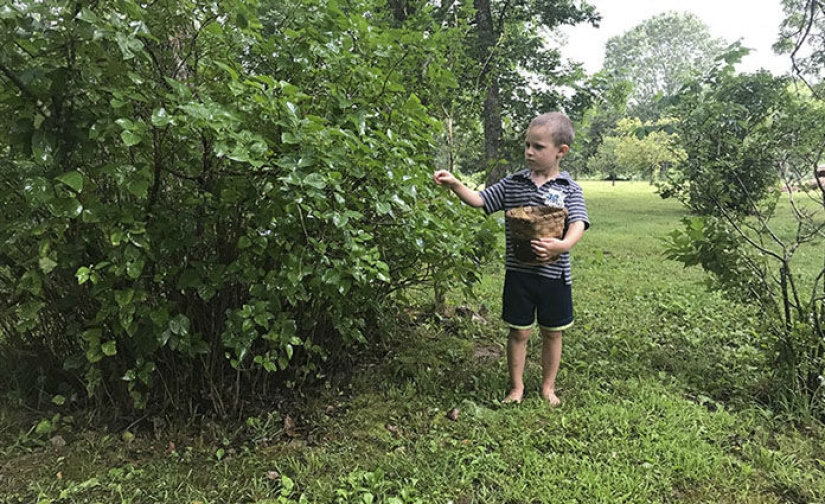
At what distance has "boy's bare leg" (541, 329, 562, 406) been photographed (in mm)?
2840

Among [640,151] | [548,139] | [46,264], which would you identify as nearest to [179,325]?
[46,264]

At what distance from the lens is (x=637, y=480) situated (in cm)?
219

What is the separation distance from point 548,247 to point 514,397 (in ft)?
3.17

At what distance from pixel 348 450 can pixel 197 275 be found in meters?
1.13

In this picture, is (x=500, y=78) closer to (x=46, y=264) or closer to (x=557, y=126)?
(x=557, y=126)

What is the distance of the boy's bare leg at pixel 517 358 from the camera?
2.84 meters

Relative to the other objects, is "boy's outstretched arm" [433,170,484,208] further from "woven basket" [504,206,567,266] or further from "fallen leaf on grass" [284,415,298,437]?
"fallen leaf on grass" [284,415,298,437]

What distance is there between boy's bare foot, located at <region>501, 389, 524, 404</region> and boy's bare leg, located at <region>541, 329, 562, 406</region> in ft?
0.49

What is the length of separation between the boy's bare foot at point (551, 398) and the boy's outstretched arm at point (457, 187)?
120cm

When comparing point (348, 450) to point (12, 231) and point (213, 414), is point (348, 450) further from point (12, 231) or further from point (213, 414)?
point (12, 231)

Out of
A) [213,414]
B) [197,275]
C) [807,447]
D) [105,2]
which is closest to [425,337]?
[213,414]

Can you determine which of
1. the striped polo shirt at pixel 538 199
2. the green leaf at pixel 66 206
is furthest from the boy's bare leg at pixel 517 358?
the green leaf at pixel 66 206

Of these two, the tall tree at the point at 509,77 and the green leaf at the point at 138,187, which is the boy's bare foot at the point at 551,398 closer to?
the green leaf at the point at 138,187

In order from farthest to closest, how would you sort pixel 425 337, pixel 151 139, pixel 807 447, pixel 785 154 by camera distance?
1. pixel 425 337
2. pixel 785 154
3. pixel 807 447
4. pixel 151 139
